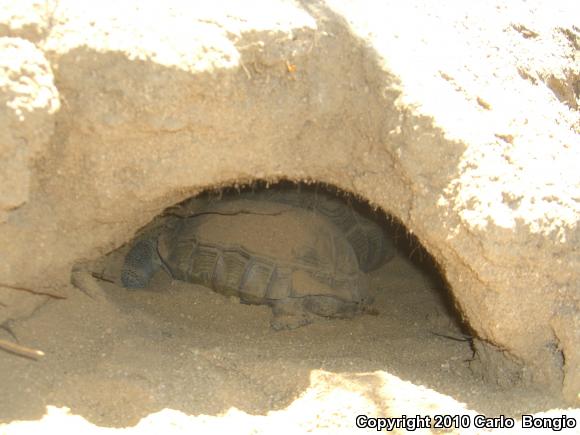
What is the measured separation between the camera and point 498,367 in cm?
300

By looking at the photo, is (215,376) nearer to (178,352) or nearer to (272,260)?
(178,352)

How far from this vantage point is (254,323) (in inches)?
155

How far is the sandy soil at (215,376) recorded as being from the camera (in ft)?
8.17

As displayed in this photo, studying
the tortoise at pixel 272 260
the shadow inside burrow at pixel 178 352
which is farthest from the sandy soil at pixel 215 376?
the tortoise at pixel 272 260

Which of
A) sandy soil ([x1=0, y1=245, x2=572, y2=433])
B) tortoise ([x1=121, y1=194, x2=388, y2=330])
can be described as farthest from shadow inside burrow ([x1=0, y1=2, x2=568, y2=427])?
tortoise ([x1=121, y1=194, x2=388, y2=330])

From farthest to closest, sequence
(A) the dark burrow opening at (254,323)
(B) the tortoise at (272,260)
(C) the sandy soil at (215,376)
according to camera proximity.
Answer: (B) the tortoise at (272,260), (A) the dark burrow opening at (254,323), (C) the sandy soil at (215,376)

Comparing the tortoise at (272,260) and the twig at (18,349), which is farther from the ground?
the twig at (18,349)

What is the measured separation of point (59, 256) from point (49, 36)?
3.50ft

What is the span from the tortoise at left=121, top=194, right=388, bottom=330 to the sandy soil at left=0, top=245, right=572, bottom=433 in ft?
1.49

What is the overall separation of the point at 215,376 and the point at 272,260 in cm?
142

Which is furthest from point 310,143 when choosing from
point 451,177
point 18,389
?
point 18,389

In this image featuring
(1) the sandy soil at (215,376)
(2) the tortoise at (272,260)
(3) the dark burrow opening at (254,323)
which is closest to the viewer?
(1) the sandy soil at (215,376)

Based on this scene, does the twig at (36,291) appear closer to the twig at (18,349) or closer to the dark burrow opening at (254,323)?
the dark burrow opening at (254,323)

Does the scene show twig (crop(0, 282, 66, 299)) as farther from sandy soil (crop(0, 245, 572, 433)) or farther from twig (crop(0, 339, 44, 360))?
twig (crop(0, 339, 44, 360))
